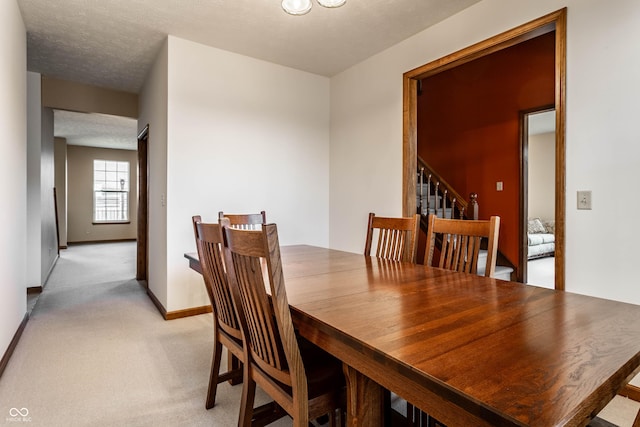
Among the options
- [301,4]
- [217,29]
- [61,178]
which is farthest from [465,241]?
[61,178]

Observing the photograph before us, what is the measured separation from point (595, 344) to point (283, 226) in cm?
328

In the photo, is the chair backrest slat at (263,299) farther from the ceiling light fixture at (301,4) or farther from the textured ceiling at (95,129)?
the textured ceiling at (95,129)

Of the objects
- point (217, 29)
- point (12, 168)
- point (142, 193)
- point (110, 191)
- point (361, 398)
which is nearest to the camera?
point (361, 398)

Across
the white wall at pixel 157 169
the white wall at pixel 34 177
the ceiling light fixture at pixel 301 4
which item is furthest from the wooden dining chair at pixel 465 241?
the white wall at pixel 34 177

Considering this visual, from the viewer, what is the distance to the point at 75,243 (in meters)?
8.76

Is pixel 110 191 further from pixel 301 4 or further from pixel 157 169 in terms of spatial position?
pixel 301 4

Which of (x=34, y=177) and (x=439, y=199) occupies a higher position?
(x=34, y=177)

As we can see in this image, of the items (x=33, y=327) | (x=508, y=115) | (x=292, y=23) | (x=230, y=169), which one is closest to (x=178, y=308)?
(x=33, y=327)

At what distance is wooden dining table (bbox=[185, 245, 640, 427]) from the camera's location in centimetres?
62

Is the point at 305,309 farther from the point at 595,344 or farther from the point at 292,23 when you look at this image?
the point at 292,23

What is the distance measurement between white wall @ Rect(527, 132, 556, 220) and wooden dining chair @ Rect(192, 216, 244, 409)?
7792 millimetres

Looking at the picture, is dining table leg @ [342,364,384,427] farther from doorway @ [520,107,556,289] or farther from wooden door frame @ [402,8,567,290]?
doorway @ [520,107,556,289]

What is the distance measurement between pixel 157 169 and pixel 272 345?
2.94 meters

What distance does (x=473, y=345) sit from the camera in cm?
82
